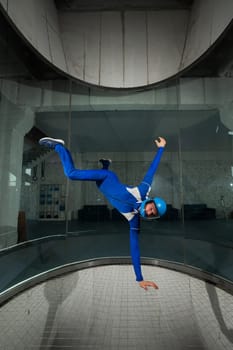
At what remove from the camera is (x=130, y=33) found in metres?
3.52

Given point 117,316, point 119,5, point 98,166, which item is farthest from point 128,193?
point 119,5

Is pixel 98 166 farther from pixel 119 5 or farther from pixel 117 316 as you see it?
pixel 117 316

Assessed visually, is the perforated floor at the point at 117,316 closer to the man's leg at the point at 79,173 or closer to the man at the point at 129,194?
the man at the point at 129,194

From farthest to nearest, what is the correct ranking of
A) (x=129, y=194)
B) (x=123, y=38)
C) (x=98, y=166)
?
Answer: (x=98, y=166), (x=123, y=38), (x=129, y=194)

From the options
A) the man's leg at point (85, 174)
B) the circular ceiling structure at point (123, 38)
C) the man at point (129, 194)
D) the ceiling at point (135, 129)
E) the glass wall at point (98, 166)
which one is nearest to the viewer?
the man at point (129, 194)

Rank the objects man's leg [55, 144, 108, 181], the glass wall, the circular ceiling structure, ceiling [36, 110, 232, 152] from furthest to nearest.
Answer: ceiling [36, 110, 232, 152] < the glass wall < the circular ceiling structure < man's leg [55, 144, 108, 181]

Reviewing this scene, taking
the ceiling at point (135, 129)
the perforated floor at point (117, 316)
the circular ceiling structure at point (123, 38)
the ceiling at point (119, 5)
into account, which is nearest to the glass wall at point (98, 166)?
the ceiling at point (135, 129)

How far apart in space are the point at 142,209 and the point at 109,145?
145 inches

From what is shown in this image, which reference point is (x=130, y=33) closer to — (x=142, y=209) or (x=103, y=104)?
(x=103, y=104)

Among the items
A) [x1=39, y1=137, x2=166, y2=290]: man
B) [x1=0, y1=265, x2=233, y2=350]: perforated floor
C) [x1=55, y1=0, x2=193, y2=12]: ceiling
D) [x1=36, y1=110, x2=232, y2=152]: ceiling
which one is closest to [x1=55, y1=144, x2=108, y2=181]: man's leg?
[x1=39, y1=137, x2=166, y2=290]: man

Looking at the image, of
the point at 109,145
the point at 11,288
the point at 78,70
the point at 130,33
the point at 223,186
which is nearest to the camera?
the point at 11,288

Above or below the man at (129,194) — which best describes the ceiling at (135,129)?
above

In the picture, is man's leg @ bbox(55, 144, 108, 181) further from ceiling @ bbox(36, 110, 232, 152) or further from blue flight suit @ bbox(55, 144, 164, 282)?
ceiling @ bbox(36, 110, 232, 152)

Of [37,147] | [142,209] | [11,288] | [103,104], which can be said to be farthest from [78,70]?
[11,288]
